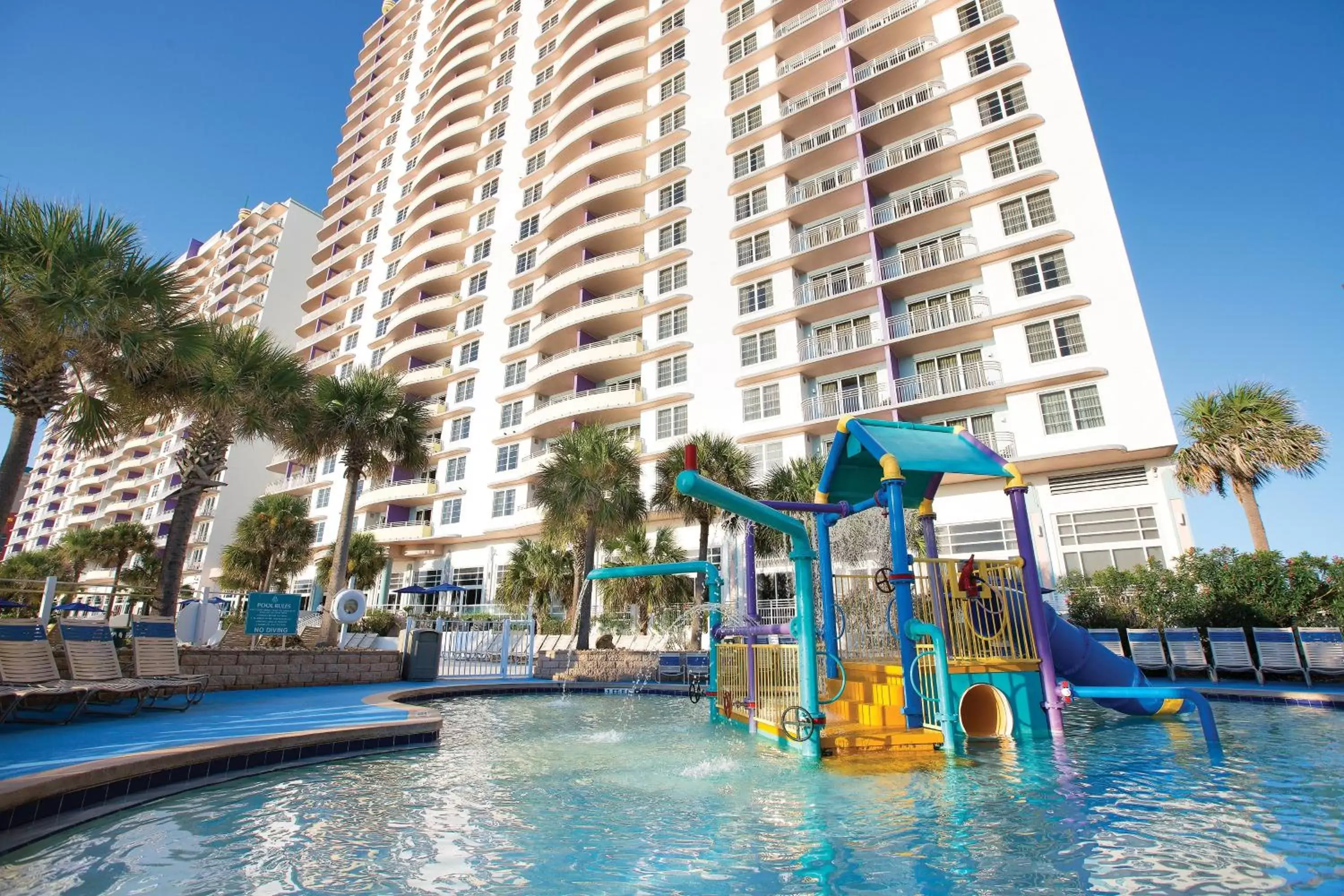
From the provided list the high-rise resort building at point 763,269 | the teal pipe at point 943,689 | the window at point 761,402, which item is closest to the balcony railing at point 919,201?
the high-rise resort building at point 763,269

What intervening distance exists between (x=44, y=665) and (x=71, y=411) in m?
5.44

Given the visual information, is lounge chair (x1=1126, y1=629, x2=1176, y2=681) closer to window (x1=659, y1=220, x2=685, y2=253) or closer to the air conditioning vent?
the air conditioning vent

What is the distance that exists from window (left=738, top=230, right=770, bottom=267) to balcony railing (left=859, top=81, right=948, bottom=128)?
611cm

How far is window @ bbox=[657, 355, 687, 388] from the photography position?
30156 mm

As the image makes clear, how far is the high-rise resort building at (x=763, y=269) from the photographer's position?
70.6ft

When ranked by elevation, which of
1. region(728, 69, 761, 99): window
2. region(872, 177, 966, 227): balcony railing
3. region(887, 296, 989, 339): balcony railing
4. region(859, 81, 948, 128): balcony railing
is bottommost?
region(887, 296, 989, 339): balcony railing

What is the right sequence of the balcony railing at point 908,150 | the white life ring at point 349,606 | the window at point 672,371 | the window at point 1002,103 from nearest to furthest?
the white life ring at point 349,606, the window at point 1002,103, the balcony railing at point 908,150, the window at point 672,371

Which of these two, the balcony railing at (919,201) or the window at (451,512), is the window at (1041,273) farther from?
the window at (451,512)

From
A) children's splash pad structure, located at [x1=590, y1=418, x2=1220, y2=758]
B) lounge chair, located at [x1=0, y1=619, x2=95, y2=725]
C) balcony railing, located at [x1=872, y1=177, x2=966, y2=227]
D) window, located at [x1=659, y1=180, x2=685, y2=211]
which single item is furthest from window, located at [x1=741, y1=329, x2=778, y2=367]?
lounge chair, located at [x1=0, y1=619, x2=95, y2=725]

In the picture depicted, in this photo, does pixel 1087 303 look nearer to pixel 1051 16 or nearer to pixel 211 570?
pixel 1051 16

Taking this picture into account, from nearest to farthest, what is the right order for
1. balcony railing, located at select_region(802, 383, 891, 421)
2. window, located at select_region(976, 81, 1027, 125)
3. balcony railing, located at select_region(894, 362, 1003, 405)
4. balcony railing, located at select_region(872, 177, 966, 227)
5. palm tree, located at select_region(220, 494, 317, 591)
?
balcony railing, located at select_region(894, 362, 1003, 405)
window, located at select_region(976, 81, 1027, 125)
balcony railing, located at select_region(802, 383, 891, 421)
balcony railing, located at select_region(872, 177, 966, 227)
palm tree, located at select_region(220, 494, 317, 591)

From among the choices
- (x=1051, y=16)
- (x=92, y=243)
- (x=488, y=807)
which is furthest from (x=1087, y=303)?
(x=92, y=243)

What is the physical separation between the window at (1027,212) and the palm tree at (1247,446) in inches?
328

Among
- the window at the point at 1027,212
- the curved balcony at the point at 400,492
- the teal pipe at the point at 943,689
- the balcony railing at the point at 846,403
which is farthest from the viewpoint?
the curved balcony at the point at 400,492
